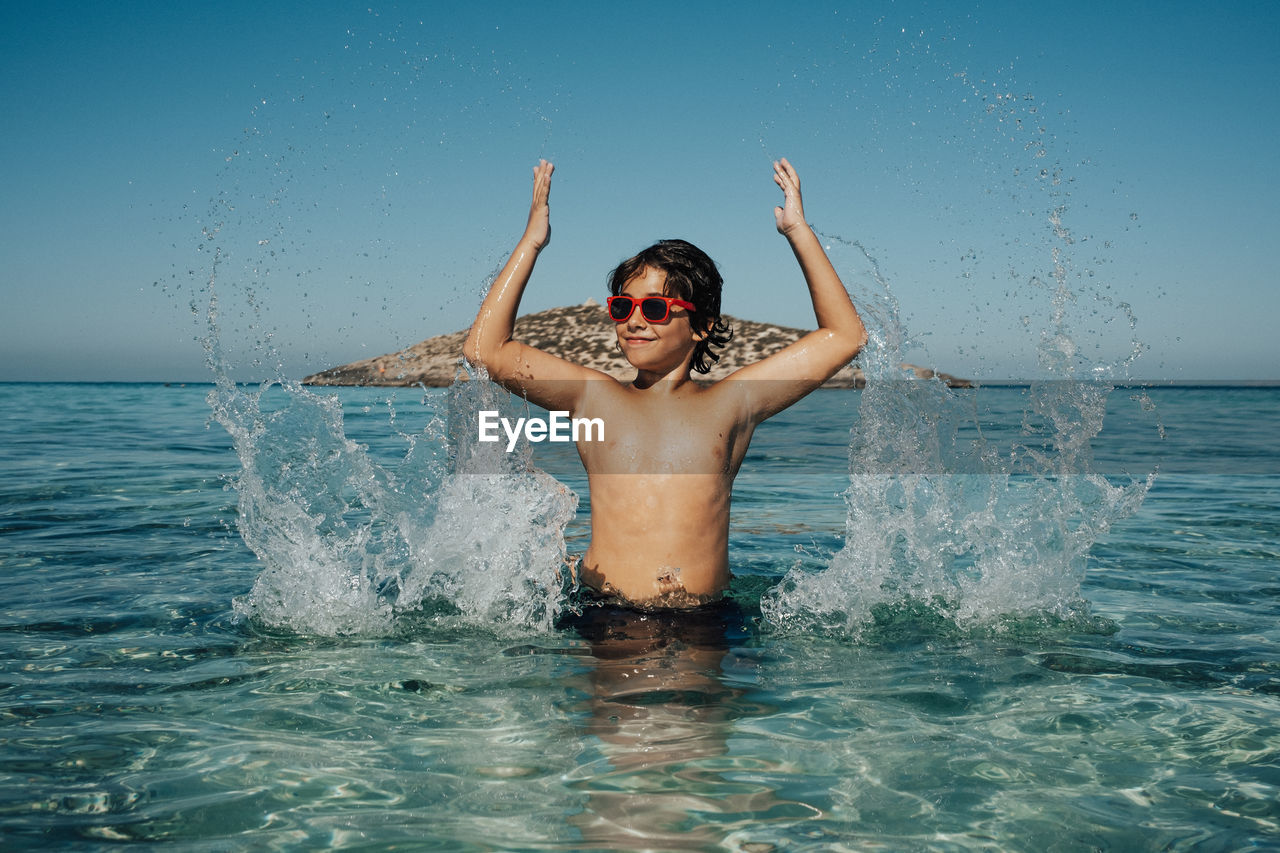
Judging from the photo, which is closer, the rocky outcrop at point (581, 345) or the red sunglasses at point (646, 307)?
the red sunglasses at point (646, 307)

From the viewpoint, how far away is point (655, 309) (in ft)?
11.5

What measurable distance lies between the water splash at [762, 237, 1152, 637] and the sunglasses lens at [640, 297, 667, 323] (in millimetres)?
1056

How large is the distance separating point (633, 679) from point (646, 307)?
139 centimetres

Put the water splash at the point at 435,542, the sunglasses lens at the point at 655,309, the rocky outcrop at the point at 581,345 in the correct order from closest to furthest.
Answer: the sunglasses lens at the point at 655,309, the water splash at the point at 435,542, the rocky outcrop at the point at 581,345

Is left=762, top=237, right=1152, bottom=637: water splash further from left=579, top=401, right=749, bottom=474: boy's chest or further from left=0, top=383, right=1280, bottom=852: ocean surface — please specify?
left=579, top=401, right=749, bottom=474: boy's chest

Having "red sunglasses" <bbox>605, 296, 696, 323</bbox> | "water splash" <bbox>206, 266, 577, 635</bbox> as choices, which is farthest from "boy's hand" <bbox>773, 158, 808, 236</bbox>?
"water splash" <bbox>206, 266, 577, 635</bbox>

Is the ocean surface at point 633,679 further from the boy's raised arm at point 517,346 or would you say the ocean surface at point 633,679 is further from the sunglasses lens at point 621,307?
the sunglasses lens at point 621,307

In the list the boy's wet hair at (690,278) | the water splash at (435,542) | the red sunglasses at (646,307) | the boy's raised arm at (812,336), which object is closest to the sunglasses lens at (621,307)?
the red sunglasses at (646,307)

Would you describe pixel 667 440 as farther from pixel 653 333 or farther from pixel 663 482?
pixel 653 333

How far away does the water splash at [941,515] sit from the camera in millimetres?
4223

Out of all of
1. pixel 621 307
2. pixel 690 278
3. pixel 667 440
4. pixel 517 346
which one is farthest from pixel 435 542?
pixel 690 278

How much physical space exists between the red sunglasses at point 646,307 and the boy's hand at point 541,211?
36 centimetres

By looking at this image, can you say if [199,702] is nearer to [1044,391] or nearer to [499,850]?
[499,850]

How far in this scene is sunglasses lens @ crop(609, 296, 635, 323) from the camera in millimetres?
3541
